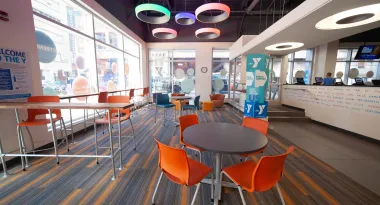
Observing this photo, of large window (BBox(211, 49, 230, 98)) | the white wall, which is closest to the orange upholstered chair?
the white wall

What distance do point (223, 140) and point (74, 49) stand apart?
196 inches

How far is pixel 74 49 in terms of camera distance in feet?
14.3

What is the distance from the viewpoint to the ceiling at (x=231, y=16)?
6820 mm

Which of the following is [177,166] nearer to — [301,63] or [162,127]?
[162,127]

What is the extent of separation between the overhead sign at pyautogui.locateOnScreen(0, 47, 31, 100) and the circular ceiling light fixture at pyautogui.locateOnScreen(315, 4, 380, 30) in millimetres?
6246

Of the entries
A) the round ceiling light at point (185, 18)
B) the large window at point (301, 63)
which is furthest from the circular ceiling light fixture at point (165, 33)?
the large window at point (301, 63)

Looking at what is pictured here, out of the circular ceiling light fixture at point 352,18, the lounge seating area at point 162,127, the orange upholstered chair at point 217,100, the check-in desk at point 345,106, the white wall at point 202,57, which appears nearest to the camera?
the lounge seating area at point 162,127

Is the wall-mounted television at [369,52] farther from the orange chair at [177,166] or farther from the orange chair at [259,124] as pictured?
the orange chair at [177,166]

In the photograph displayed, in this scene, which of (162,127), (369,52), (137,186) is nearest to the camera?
(137,186)

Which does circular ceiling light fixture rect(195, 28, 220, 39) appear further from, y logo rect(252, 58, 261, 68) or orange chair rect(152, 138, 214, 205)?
orange chair rect(152, 138, 214, 205)

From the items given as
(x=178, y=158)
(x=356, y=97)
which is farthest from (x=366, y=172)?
(x=178, y=158)

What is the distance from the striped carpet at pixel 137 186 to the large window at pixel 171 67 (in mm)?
7125

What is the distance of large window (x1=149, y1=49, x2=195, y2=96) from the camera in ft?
31.1

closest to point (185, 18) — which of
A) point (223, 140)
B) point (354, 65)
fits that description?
point (223, 140)
